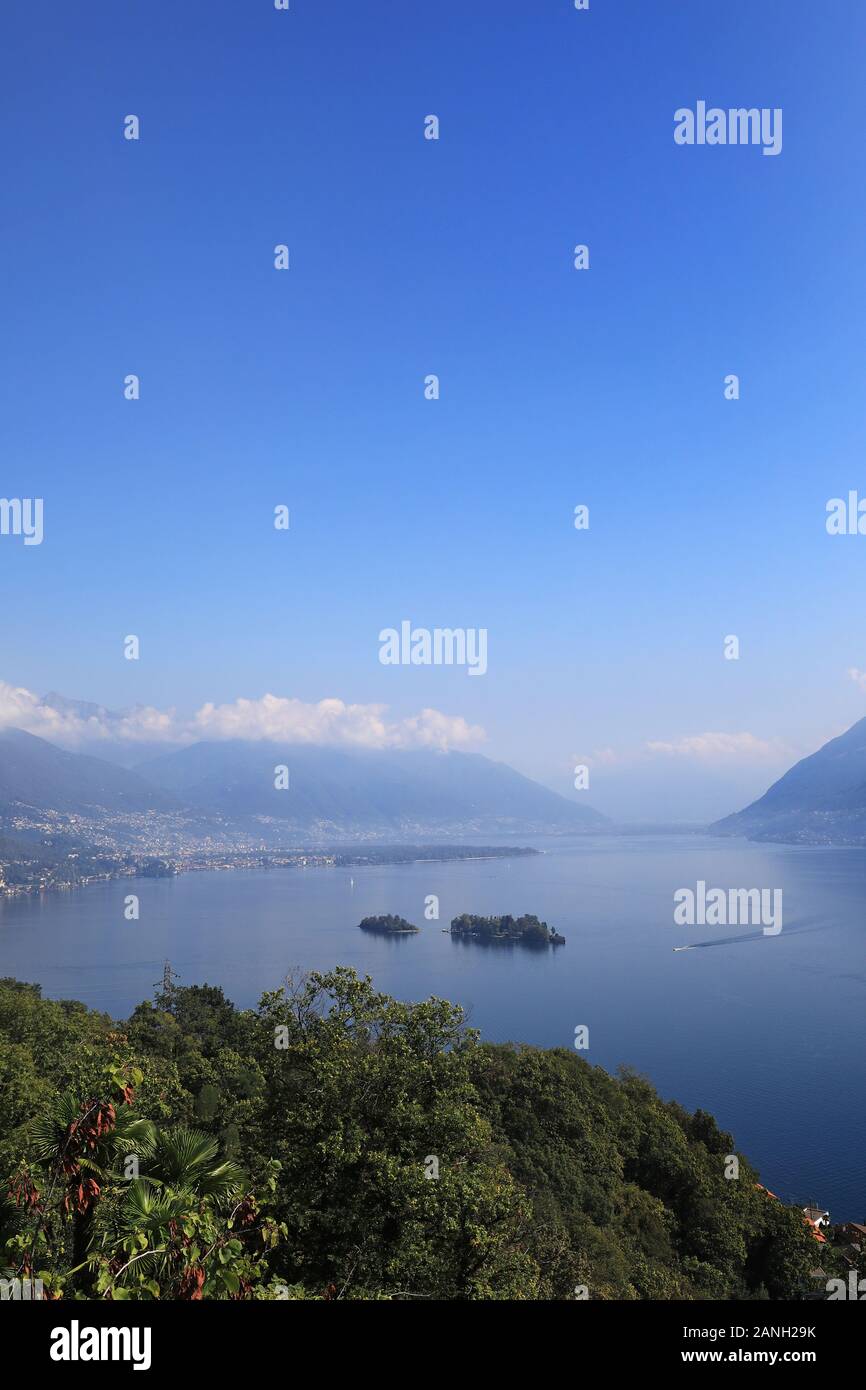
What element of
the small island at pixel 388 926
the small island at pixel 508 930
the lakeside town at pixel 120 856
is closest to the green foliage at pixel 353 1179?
the small island at pixel 508 930

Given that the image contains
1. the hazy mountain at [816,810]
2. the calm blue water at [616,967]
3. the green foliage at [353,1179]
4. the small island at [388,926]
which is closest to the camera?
the green foliage at [353,1179]

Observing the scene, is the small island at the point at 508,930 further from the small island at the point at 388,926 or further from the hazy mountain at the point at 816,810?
the hazy mountain at the point at 816,810

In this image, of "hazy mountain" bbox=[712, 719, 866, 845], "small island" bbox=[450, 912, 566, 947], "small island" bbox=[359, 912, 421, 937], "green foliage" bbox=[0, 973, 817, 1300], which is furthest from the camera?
"hazy mountain" bbox=[712, 719, 866, 845]

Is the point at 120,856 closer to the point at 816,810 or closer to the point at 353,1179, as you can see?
the point at 816,810

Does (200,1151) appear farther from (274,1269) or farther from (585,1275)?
(585,1275)

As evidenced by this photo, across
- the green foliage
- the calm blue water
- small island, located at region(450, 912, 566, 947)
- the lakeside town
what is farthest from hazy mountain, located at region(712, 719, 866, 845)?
the green foliage

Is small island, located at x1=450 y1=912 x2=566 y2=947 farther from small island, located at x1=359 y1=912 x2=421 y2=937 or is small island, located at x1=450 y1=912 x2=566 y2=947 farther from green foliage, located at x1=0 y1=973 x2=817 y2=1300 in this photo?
green foliage, located at x1=0 y1=973 x2=817 y2=1300
